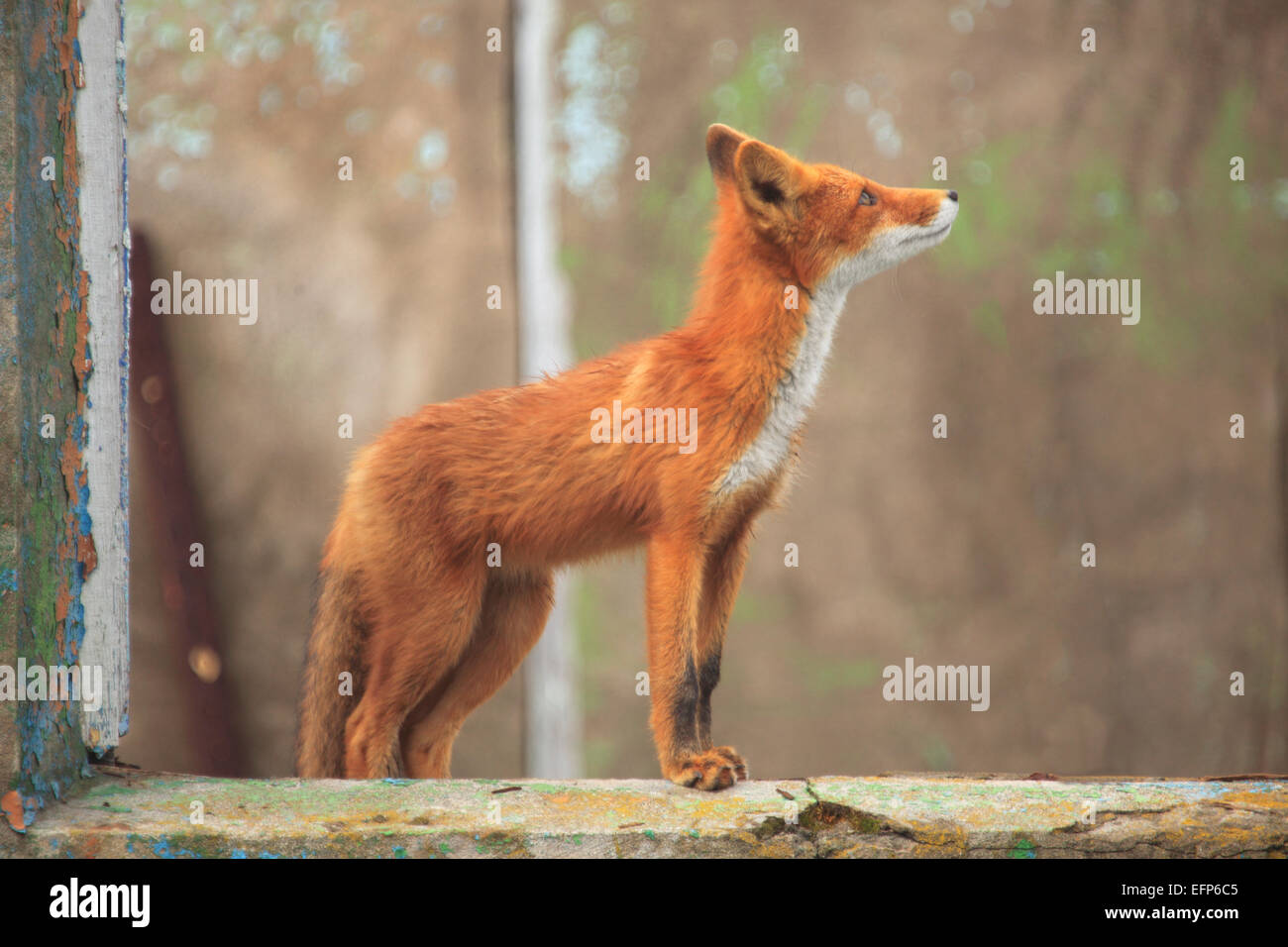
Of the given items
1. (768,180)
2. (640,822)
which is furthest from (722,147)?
(640,822)

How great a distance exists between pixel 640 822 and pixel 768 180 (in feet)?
5.07

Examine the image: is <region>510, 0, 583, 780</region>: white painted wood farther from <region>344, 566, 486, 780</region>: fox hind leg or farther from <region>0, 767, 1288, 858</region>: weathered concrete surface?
<region>0, 767, 1288, 858</region>: weathered concrete surface

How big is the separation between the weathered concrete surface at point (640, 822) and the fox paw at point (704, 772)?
4cm

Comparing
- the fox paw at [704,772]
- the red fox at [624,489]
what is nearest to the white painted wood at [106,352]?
the red fox at [624,489]

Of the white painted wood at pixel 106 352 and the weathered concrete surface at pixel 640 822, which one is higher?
the white painted wood at pixel 106 352

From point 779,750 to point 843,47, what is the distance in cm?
288

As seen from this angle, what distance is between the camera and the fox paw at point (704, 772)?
269 centimetres

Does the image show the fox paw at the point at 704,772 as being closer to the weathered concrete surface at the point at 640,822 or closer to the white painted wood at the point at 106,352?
the weathered concrete surface at the point at 640,822

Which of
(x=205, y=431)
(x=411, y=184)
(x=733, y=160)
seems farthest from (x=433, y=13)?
(x=733, y=160)

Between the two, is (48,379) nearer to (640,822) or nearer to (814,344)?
(640,822)

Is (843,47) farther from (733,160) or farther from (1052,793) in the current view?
(1052,793)

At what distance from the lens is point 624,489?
9.27 feet

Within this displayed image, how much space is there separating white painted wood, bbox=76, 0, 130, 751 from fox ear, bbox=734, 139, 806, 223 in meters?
1.50

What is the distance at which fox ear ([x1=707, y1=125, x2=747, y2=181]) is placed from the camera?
276 centimetres
